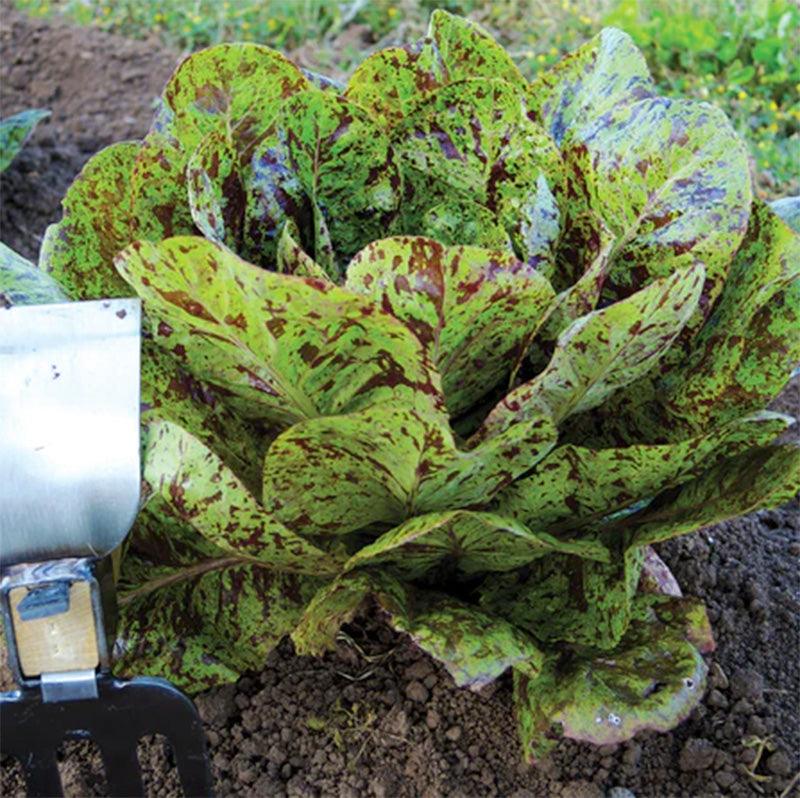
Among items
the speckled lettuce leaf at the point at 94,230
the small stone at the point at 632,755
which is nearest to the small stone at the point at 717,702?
the small stone at the point at 632,755

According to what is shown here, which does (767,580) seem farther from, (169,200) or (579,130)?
(169,200)

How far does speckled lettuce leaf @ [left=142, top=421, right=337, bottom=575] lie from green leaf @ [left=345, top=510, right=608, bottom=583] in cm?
10

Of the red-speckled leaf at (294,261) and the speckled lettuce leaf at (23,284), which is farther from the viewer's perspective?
the speckled lettuce leaf at (23,284)

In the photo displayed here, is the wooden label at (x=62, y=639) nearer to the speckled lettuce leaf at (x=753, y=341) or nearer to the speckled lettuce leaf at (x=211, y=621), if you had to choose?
the speckled lettuce leaf at (x=211, y=621)

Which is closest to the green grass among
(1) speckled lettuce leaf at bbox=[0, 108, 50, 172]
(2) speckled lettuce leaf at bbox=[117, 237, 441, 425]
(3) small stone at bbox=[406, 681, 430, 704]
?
(1) speckled lettuce leaf at bbox=[0, 108, 50, 172]

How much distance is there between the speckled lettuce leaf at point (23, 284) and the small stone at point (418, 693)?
59 cm

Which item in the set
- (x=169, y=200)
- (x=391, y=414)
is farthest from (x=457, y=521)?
(x=169, y=200)

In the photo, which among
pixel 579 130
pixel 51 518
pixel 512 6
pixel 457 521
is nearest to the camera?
pixel 51 518

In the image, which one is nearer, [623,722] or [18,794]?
[623,722]

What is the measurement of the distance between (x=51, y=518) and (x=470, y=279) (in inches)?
16.1

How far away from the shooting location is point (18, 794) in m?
1.38

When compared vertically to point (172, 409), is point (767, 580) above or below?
below

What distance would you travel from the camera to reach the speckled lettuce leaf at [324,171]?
1291mm

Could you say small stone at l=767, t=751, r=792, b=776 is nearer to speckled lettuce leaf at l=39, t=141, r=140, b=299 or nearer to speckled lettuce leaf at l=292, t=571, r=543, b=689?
speckled lettuce leaf at l=292, t=571, r=543, b=689
